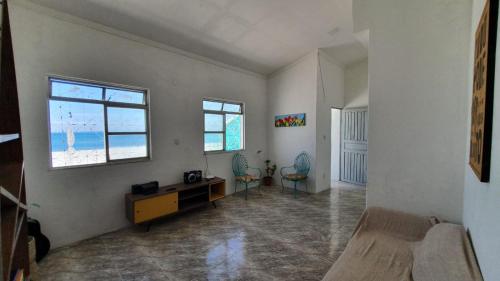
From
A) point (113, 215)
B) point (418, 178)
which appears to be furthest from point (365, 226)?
point (113, 215)

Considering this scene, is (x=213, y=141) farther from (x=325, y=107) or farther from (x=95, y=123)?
(x=325, y=107)

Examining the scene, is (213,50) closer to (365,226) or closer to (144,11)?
(144,11)

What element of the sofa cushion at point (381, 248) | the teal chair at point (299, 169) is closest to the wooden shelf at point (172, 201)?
the teal chair at point (299, 169)

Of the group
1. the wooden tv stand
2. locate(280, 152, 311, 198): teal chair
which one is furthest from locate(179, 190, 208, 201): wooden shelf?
locate(280, 152, 311, 198): teal chair

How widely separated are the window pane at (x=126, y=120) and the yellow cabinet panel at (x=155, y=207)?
1154mm

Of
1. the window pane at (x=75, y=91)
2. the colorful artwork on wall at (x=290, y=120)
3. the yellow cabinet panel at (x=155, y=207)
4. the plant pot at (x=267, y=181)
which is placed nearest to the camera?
the window pane at (x=75, y=91)

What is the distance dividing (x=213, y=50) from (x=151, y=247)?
11.3 ft

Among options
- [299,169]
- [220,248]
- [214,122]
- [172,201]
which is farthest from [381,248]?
[214,122]

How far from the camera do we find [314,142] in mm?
4883

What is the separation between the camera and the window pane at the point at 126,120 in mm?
→ 3182

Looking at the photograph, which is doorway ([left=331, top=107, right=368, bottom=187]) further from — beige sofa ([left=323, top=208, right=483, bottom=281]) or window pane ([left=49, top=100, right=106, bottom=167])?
window pane ([left=49, top=100, right=106, bottom=167])

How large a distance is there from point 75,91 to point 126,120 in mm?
718

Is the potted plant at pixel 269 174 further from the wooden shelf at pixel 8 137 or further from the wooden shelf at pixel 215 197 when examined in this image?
the wooden shelf at pixel 8 137

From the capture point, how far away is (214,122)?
4.65 m
